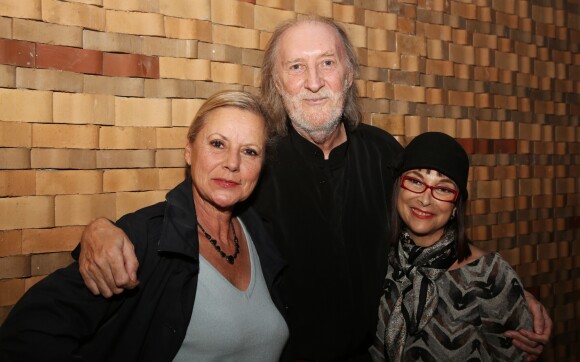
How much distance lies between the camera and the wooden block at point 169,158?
5.91ft

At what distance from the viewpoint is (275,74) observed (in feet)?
6.30

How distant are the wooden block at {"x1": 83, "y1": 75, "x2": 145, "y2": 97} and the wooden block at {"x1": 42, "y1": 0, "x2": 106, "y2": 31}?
163mm

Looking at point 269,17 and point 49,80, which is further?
point 269,17

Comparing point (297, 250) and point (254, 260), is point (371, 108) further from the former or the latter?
point (254, 260)

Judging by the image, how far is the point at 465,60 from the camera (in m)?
2.55

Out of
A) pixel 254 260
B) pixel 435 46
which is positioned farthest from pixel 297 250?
pixel 435 46

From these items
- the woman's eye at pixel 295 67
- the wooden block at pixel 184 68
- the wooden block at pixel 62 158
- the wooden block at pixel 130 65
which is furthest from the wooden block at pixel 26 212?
the woman's eye at pixel 295 67

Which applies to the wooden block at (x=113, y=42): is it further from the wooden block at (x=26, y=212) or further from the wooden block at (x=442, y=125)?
the wooden block at (x=442, y=125)

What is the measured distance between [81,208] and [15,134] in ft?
0.98

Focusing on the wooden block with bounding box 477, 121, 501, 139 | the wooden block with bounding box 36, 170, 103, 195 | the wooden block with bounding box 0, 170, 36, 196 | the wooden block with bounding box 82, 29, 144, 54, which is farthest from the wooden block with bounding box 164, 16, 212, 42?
the wooden block with bounding box 477, 121, 501, 139

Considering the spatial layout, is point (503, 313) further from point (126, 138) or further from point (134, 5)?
point (134, 5)

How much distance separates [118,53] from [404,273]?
1225 millimetres

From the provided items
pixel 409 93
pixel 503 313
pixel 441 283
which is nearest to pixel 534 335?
pixel 503 313

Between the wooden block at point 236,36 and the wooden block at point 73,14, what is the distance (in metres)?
0.41
